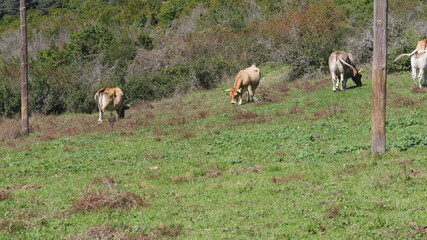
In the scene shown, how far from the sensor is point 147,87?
3912 cm

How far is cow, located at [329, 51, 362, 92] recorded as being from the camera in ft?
85.0

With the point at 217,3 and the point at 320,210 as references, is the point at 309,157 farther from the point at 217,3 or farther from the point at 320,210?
the point at 217,3

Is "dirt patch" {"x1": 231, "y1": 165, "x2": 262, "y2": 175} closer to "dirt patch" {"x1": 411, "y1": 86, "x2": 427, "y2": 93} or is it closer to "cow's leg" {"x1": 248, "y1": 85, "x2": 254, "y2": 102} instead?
"dirt patch" {"x1": 411, "y1": 86, "x2": 427, "y2": 93}

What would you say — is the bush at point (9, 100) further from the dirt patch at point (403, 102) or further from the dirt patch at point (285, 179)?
the dirt patch at point (285, 179)

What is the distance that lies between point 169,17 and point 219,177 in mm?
59975

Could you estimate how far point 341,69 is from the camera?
25953mm

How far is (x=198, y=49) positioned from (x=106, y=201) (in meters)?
38.1

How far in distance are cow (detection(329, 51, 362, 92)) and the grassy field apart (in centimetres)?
257

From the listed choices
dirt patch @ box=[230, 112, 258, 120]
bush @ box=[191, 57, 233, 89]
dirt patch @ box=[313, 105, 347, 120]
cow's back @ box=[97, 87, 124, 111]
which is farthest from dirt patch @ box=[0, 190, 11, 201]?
bush @ box=[191, 57, 233, 89]

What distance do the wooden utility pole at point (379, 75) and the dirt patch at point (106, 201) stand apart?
18.6 feet

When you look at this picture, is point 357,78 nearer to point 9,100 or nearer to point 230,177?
point 230,177

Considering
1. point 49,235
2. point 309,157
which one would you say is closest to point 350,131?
point 309,157

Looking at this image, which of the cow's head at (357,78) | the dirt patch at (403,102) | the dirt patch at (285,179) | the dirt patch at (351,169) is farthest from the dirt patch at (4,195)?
the cow's head at (357,78)

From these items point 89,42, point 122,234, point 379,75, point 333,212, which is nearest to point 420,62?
point 379,75
